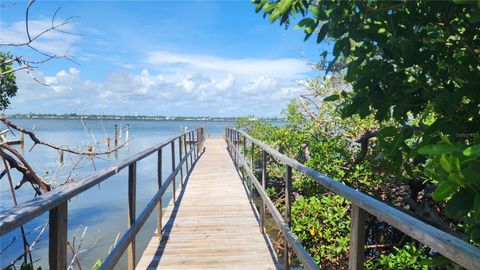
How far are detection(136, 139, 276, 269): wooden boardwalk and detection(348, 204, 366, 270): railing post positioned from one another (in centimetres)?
200

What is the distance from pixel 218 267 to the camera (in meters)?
3.44

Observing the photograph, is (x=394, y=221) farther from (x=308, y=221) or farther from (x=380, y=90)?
(x=308, y=221)

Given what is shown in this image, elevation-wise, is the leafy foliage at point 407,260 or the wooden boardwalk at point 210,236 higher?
the wooden boardwalk at point 210,236

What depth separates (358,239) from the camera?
5.05 feet

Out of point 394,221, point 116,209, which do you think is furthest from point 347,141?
point 116,209

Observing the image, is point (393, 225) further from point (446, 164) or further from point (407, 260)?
point (407, 260)

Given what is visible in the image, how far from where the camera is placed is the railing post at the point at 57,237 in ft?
4.75

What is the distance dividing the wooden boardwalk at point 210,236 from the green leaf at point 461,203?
2.66 m

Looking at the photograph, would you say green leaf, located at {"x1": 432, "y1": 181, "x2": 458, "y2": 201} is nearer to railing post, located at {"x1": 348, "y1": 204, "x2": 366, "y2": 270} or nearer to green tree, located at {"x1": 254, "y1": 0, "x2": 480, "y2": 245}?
green tree, located at {"x1": 254, "y1": 0, "x2": 480, "y2": 245}

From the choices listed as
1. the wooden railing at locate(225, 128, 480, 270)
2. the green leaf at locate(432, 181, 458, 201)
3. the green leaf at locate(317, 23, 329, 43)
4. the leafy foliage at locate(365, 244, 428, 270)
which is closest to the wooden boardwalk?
the wooden railing at locate(225, 128, 480, 270)

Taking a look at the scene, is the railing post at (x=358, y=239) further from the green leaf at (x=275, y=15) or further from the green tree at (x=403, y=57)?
the green leaf at (x=275, y=15)

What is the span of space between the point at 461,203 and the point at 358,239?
0.63 meters

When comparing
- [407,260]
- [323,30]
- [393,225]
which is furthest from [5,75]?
[407,260]

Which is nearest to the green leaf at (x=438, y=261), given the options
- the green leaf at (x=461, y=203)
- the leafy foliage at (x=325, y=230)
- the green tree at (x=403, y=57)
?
the green leaf at (x=461, y=203)
